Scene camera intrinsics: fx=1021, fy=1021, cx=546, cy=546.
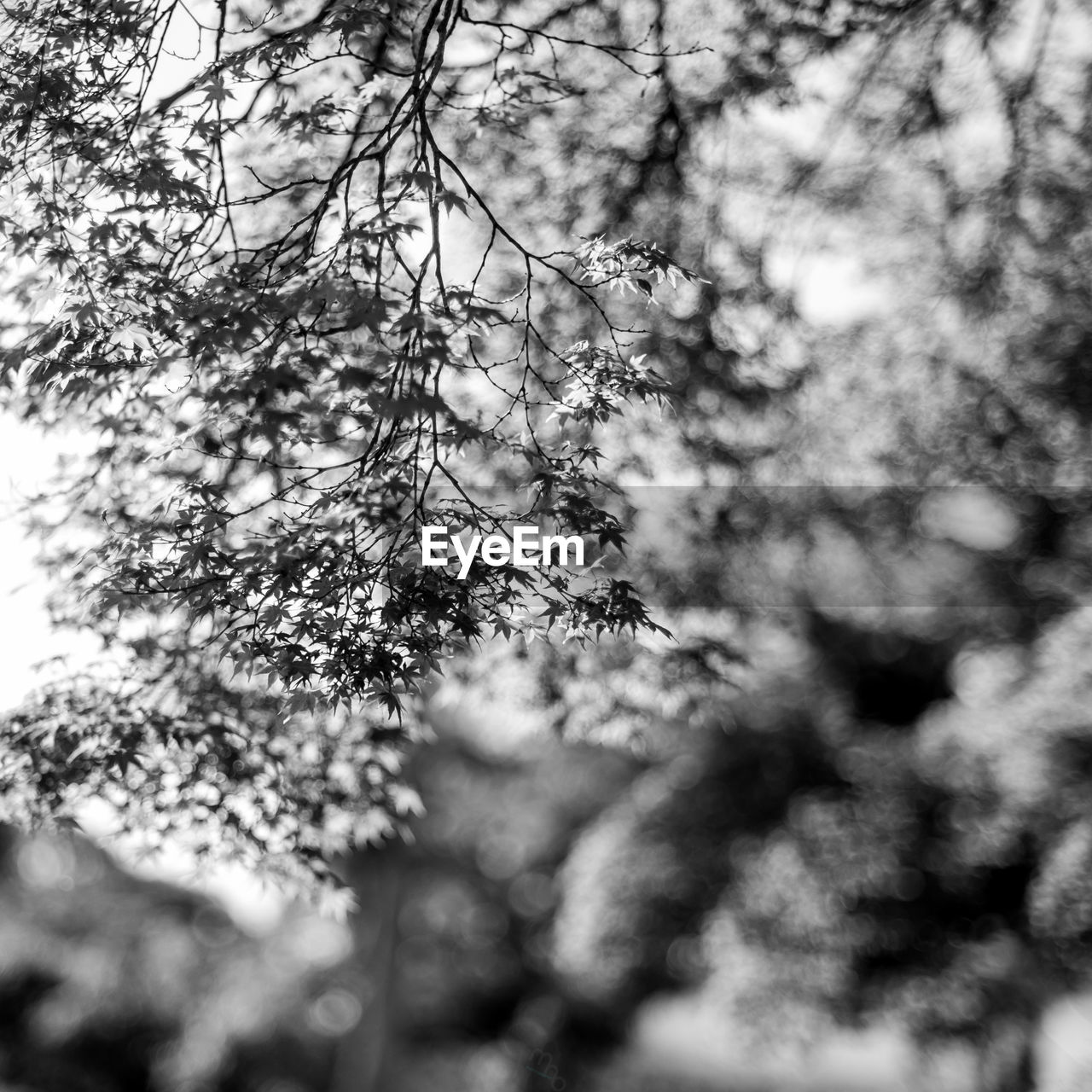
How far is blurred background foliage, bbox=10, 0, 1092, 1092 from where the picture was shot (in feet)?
18.3

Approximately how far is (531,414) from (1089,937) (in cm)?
737

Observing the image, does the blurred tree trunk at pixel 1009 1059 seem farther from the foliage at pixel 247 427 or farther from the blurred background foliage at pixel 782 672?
the foliage at pixel 247 427

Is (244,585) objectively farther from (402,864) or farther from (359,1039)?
(402,864)

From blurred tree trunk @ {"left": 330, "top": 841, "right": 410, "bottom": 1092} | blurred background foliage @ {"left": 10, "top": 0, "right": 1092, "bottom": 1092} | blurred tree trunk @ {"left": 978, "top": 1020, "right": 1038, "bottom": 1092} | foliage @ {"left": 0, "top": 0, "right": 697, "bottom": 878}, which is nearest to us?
foliage @ {"left": 0, "top": 0, "right": 697, "bottom": 878}

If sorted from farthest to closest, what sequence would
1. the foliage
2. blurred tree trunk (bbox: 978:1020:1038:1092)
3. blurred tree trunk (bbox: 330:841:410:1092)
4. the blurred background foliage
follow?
blurred tree trunk (bbox: 330:841:410:1092)
blurred tree trunk (bbox: 978:1020:1038:1092)
the blurred background foliage
the foliage

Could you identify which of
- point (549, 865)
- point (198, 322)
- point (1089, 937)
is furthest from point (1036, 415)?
point (549, 865)

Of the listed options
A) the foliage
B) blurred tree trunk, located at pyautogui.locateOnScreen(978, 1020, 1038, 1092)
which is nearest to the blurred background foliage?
blurred tree trunk, located at pyautogui.locateOnScreen(978, 1020, 1038, 1092)

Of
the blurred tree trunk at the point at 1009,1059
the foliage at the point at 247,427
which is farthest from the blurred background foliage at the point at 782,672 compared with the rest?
the foliage at the point at 247,427

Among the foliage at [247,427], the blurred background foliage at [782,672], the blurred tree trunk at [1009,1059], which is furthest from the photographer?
the blurred tree trunk at [1009,1059]

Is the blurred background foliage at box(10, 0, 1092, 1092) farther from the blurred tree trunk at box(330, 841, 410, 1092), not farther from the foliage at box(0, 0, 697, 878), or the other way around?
the foliage at box(0, 0, 697, 878)

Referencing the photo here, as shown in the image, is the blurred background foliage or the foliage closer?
the foliage

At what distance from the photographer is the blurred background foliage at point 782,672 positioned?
5.57m

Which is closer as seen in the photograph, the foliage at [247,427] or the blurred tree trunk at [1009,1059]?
the foliage at [247,427]

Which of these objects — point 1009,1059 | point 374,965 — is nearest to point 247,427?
point 1009,1059
